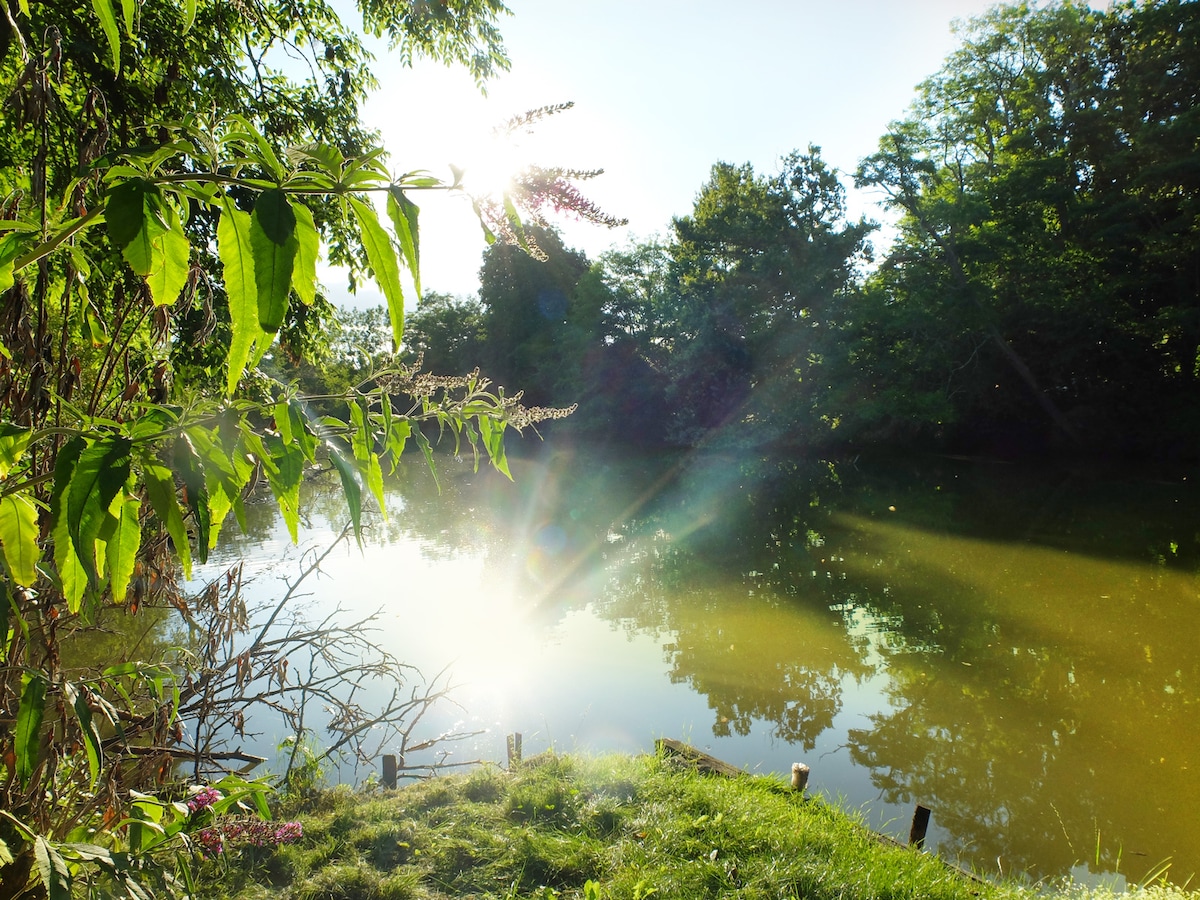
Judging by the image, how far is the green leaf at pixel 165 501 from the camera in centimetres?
61

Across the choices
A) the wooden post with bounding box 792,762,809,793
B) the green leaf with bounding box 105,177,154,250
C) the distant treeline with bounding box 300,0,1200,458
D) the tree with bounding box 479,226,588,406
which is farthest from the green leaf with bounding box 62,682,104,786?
the tree with bounding box 479,226,588,406

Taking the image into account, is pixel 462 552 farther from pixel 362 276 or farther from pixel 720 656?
pixel 362 276

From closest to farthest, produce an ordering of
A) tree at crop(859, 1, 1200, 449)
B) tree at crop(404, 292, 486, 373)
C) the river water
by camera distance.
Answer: the river water → tree at crop(859, 1, 1200, 449) → tree at crop(404, 292, 486, 373)

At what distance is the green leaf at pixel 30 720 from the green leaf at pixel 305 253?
2.10ft

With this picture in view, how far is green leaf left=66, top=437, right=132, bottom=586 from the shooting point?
1.77 feet

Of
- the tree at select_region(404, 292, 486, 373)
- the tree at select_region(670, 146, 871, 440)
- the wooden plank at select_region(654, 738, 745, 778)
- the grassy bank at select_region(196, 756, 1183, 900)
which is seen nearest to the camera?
the grassy bank at select_region(196, 756, 1183, 900)

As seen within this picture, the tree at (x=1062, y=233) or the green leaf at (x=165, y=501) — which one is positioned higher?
the tree at (x=1062, y=233)

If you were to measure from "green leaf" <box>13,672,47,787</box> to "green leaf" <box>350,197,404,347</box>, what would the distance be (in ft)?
2.27

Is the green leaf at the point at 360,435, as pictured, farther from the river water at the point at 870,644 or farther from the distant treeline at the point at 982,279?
the distant treeline at the point at 982,279

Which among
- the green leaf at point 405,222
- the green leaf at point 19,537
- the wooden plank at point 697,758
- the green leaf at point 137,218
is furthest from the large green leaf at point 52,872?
the wooden plank at point 697,758

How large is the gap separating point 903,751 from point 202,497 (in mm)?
6105

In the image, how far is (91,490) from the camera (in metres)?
0.54

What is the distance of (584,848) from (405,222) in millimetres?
3590

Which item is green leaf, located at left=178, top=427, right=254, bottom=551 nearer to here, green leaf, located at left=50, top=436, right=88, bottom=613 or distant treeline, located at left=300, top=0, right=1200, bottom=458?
green leaf, located at left=50, top=436, right=88, bottom=613
